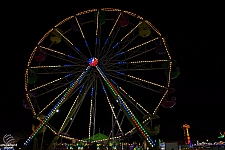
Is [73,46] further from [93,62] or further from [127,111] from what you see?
[127,111]

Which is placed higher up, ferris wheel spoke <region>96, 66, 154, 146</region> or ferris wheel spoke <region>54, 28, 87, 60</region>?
ferris wheel spoke <region>54, 28, 87, 60</region>

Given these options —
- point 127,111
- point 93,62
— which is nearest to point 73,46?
point 93,62

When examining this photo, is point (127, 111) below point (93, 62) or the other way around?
below

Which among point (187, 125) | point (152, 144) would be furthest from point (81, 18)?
point (187, 125)

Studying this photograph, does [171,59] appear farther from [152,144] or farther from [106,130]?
[106,130]

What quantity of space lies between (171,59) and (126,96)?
3100mm

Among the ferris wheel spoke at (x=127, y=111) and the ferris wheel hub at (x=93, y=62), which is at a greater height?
the ferris wheel hub at (x=93, y=62)

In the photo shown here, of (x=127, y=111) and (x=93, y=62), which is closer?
(x=127, y=111)

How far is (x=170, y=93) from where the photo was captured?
13.3 m

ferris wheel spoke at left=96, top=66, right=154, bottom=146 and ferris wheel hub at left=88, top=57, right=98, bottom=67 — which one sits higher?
ferris wheel hub at left=88, top=57, right=98, bottom=67

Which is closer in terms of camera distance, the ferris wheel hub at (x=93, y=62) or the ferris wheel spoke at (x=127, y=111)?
the ferris wheel spoke at (x=127, y=111)

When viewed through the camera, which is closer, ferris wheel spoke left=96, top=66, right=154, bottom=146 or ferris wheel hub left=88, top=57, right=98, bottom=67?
ferris wheel spoke left=96, top=66, right=154, bottom=146

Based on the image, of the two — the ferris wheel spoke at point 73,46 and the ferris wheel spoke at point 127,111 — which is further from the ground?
the ferris wheel spoke at point 73,46

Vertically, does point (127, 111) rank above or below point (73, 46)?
below
